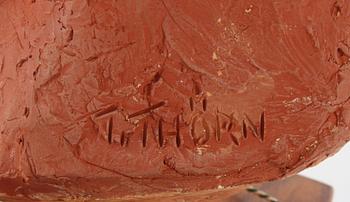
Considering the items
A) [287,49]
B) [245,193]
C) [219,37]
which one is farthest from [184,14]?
[245,193]

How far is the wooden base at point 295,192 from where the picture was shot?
191 centimetres

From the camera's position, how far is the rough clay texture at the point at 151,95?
109 cm

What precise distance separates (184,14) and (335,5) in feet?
0.82

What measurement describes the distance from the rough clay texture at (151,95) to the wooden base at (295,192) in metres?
0.77

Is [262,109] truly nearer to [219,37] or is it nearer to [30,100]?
[219,37]

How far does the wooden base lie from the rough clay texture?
77 cm

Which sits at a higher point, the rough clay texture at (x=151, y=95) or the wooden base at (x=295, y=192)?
the rough clay texture at (x=151, y=95)

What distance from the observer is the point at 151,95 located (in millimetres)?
1085

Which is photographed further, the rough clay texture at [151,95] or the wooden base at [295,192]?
the wooden base at [295,192]

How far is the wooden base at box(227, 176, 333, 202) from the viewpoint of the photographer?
6.26ft

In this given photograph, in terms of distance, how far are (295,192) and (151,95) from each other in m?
0.97

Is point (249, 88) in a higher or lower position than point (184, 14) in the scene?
lower

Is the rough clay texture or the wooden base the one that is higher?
the rough clay texture

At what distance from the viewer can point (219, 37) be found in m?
1.10
